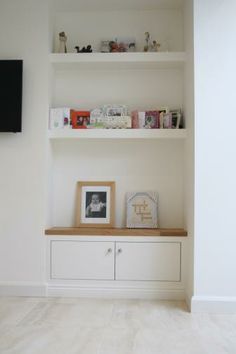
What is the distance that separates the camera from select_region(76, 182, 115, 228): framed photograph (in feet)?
10.7

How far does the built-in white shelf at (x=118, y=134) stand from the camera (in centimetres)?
308

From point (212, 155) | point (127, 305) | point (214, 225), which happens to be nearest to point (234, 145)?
point (212, 155)

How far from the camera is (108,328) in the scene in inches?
93.0

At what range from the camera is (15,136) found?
313 centimetres

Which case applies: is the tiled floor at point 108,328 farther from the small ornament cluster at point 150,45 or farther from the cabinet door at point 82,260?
the small ornament cluster at point 150,45

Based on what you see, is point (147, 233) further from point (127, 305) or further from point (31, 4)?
point (31, 4)

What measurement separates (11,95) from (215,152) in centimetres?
181

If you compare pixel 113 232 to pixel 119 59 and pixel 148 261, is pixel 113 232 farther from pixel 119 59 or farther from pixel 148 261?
pixel 119 59

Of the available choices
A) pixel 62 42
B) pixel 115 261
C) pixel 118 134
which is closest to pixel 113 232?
pixel 115 261

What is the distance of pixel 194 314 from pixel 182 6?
274 centimetres

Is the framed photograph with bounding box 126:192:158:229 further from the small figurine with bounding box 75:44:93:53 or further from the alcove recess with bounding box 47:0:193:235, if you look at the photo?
the small figurine with bounding box 75:44:93:53

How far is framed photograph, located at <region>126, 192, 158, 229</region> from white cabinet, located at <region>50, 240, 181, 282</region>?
247mm

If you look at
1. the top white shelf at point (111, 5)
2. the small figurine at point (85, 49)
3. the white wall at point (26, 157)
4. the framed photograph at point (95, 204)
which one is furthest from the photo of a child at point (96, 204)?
the top white shelf at point (111, 5)

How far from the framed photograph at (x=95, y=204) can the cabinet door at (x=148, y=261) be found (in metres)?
0.33
